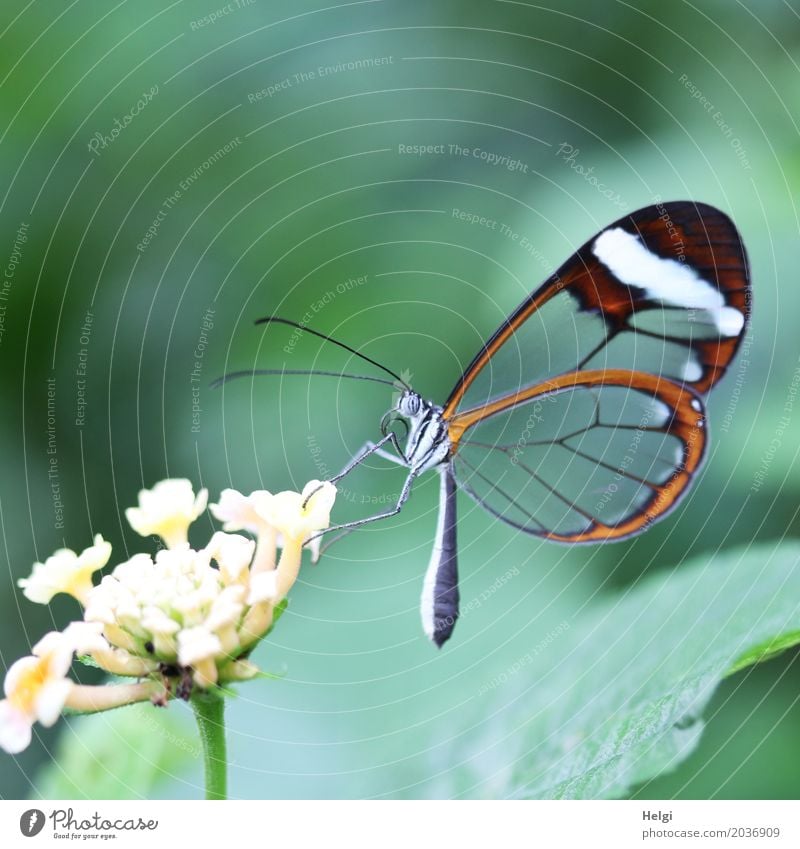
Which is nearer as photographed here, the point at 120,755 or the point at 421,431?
the point at 120,755

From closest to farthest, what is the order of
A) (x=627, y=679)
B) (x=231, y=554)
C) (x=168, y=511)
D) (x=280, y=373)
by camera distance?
(x=231, y=554) < (x=168, y=511) < (x=627, y=679) < (x=280, y=373)

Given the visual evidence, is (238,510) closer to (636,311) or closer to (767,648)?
(767,648)

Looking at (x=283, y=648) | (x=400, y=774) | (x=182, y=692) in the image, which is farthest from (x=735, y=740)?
(x=182, y=692)

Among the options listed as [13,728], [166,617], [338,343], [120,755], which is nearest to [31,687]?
[13,728]

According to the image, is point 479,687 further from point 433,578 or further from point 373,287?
point 373,287

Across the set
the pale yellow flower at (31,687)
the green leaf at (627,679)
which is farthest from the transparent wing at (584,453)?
the pale yellow flower at (31,687)
